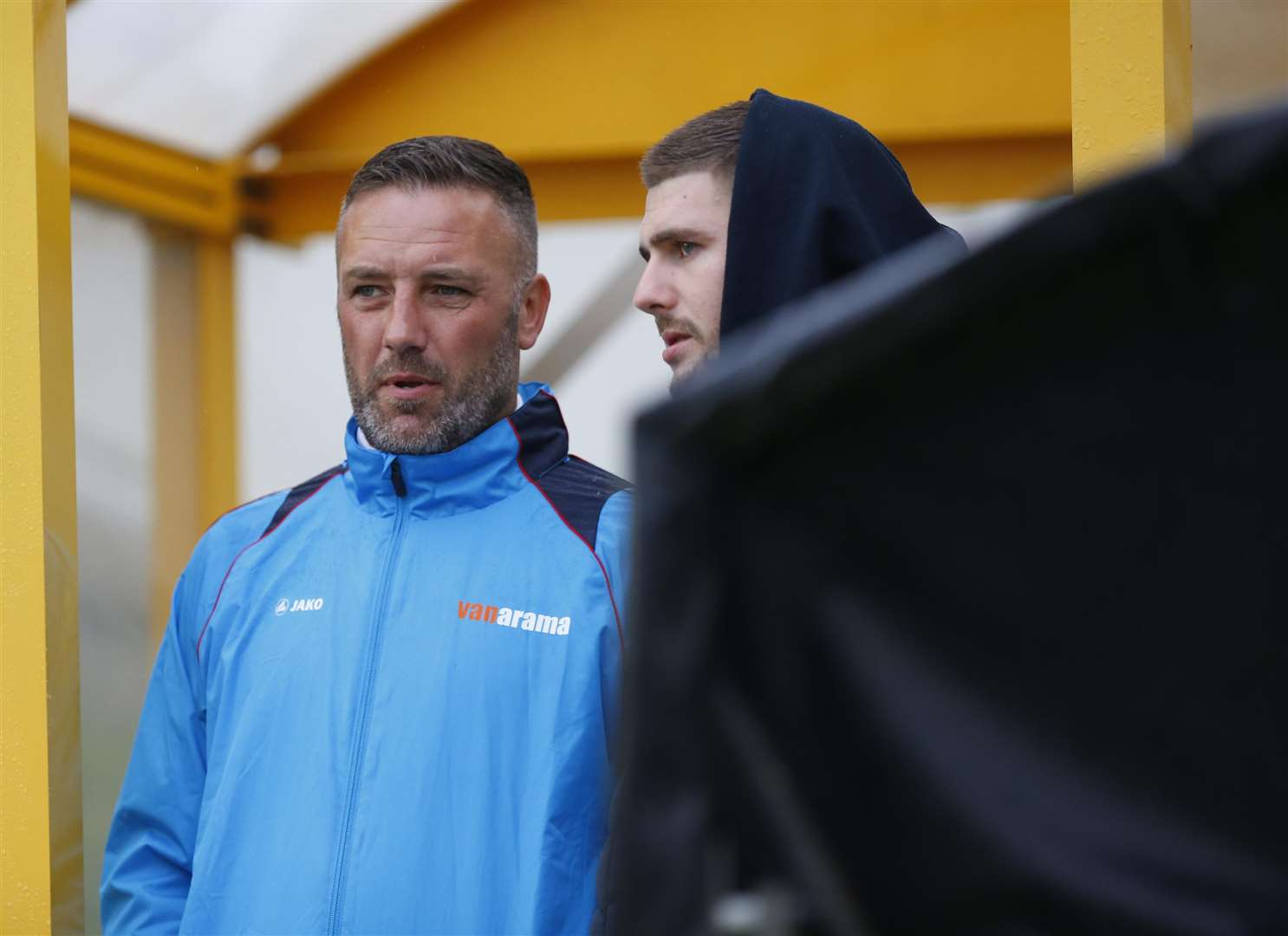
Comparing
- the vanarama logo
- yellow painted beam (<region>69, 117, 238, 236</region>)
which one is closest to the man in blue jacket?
the vanarama logo

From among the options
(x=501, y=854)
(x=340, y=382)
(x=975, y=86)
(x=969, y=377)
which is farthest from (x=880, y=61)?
(x=969, y=377)

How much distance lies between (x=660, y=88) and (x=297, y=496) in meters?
2.21

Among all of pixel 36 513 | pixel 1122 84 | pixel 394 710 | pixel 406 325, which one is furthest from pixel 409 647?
pixel 1122 84

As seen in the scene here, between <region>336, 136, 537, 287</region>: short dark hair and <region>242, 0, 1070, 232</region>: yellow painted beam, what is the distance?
149 cm

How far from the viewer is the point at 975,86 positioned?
4.02 meters

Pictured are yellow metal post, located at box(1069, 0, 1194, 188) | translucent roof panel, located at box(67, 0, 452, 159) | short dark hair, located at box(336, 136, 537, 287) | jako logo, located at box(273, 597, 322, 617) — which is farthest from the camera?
translucent roof panel, located at box(67, 0, 452, 159)

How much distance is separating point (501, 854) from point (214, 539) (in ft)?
2.63

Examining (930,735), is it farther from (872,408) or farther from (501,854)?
(501,854)

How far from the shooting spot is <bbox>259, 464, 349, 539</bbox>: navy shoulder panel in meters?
2.56

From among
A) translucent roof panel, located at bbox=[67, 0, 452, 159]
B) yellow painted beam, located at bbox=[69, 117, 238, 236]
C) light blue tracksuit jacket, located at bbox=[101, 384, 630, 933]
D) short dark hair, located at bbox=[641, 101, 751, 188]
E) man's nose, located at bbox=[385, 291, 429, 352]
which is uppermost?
translucent roof panel, located at bbox=[67, 0, 452, 159]

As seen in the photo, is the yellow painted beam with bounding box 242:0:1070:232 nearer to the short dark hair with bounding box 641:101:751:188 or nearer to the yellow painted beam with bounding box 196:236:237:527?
the yellow painted beam with bounding box 196:236:237:527

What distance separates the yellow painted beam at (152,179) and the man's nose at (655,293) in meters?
2.92

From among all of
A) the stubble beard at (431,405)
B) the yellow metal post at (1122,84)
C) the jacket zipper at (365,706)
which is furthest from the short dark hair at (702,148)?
the jacket zipper at (365,706)

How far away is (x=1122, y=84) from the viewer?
7.08 feet
